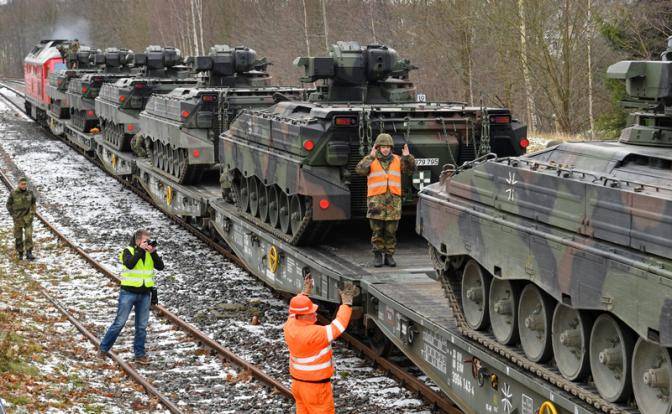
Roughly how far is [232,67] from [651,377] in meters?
17.2

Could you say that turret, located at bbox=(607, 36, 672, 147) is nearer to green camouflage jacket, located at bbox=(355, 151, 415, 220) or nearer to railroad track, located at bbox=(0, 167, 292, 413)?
green camouflage jacket, located at bbox=(355, 151, 415, 220)

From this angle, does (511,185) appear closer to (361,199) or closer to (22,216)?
(361,199)

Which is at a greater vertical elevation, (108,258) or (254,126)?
(254,126)

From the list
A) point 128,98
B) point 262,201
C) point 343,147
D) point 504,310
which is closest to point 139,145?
point 128,98

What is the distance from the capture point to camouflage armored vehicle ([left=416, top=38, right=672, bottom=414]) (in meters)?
6.34

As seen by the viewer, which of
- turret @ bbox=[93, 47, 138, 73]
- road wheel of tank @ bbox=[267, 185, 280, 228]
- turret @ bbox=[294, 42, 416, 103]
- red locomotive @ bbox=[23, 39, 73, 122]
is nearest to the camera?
road wheel of tank @ bbox=[267, 185, 280, 228]

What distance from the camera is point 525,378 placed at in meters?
7.59

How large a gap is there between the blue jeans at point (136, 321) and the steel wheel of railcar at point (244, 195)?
13.4 ft

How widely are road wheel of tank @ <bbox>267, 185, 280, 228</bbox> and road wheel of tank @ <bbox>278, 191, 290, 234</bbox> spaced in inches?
3.1

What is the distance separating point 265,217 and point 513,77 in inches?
648

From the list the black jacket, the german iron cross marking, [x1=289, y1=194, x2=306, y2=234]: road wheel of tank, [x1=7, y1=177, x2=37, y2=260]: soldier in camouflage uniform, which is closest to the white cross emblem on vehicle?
[x1=289, y1=194, x2=306, y2=234]: road wheel of tank

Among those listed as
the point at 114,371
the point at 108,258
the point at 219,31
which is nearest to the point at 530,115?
the point at 108,258

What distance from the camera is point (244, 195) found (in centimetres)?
1612

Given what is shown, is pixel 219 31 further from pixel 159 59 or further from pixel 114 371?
pixel 114 371
